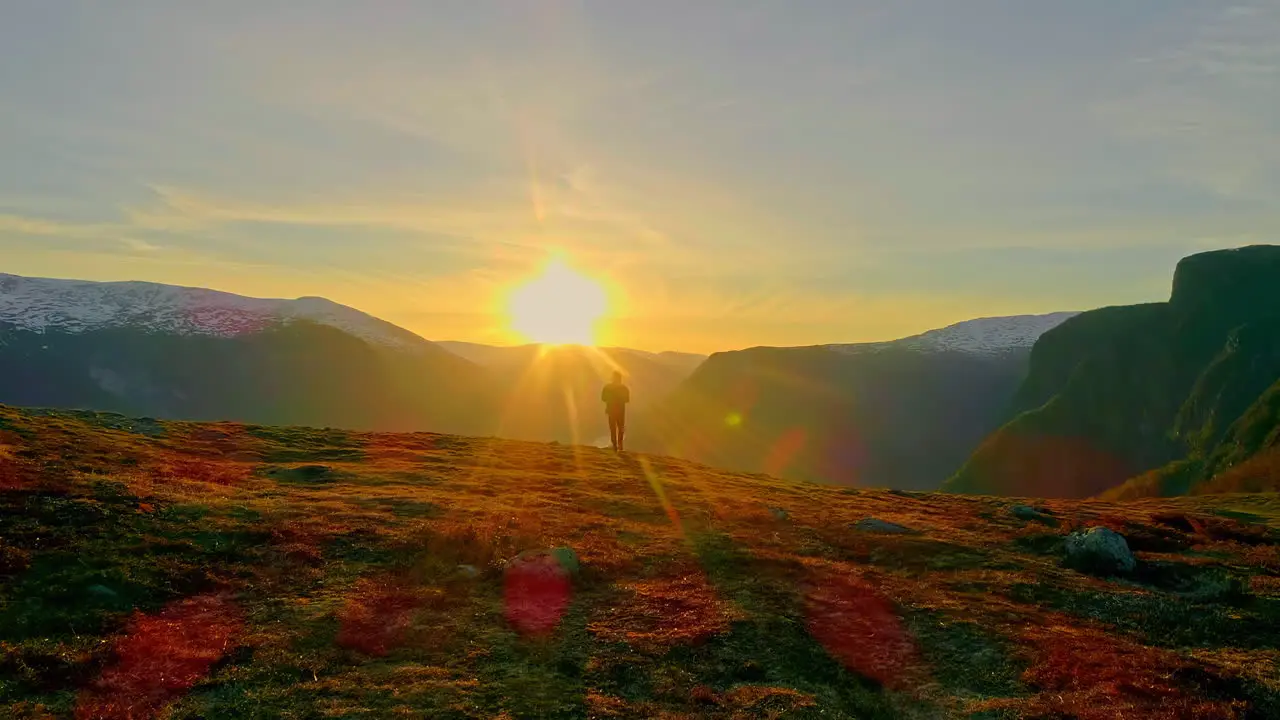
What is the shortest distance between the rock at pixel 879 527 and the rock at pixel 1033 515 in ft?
31.9

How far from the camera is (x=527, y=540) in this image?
27.2 meters

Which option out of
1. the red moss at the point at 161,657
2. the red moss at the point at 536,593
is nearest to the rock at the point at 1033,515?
the red moss at the point at 536,593

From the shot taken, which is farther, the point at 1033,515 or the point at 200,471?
the point at 1033,515

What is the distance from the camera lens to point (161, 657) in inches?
639

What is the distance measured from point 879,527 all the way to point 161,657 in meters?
28.3

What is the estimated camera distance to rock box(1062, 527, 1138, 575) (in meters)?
26.8

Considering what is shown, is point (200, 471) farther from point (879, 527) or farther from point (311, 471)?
point (879, 527)

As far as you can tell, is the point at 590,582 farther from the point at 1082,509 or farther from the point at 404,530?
the point at 1082,509

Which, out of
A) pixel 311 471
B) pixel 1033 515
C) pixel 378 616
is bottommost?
pixel 1033 515

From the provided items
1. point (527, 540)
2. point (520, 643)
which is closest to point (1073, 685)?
point (520, 643)

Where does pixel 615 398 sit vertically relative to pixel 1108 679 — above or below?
above

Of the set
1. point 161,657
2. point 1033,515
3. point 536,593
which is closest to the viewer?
point 161,657

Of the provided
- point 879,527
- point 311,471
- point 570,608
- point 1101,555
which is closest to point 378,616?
point 570,608

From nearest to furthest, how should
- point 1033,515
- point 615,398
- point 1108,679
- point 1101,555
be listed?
point 1108,679, point 1101,555, point 1033,515, point 615,398
